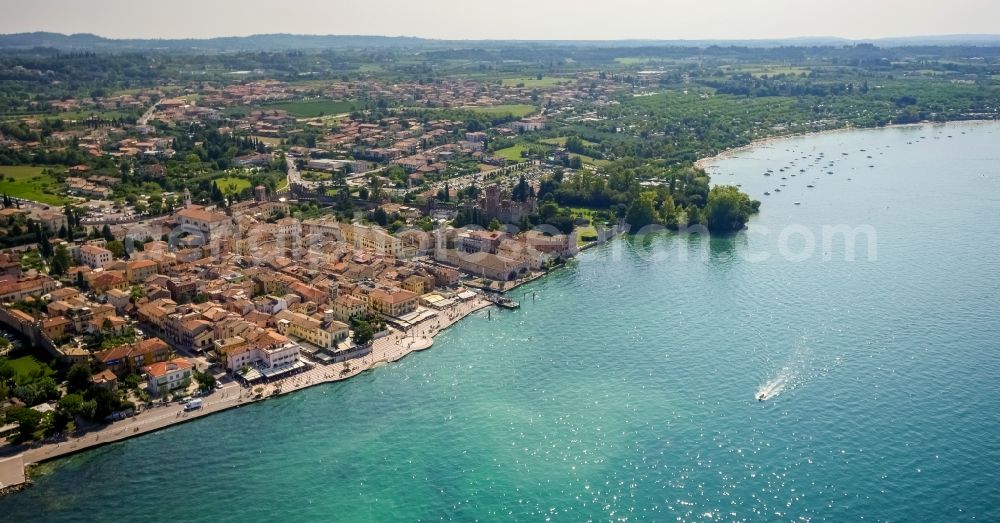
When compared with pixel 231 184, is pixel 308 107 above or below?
above

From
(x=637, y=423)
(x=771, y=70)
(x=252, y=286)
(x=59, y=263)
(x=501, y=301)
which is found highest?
(x=771, y=70)

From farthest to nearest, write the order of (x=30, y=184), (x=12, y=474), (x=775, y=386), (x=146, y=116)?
(x=146, y=116)
(x=30, y=184)
(x=775, y=386)
(x=12, y=474)

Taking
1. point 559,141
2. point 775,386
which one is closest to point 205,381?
point 775,386

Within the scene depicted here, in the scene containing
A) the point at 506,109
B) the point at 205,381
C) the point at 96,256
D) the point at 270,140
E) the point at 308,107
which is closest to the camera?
the point at 205,381

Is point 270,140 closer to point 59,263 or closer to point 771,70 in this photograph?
point 59,263

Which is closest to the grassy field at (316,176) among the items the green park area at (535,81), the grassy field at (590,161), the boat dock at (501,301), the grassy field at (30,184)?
the grassy field at (30,184)

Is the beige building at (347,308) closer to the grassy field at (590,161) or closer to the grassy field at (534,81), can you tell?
the grassy field at (590,161)

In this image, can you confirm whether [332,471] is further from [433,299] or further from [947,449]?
[947,449]

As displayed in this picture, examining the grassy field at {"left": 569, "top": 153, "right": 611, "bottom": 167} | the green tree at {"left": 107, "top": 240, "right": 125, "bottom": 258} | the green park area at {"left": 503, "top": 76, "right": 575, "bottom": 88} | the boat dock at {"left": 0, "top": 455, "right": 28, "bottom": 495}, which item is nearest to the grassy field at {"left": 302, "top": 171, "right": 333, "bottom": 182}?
the green tree at {"left": 107, "top": 240, "right": 125, "bottom": 258}
